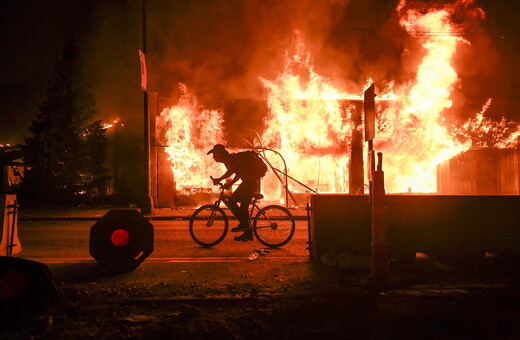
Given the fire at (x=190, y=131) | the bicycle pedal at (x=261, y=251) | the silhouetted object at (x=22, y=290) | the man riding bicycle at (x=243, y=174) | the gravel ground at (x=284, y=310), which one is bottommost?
the gravel ground at (x=284, y=310)

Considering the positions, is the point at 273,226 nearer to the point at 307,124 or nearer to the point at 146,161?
the point at 146,161

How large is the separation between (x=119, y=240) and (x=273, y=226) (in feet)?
11.0

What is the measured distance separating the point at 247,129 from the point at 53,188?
508 inches

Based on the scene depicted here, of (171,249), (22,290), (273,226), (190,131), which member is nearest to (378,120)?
(190,131)

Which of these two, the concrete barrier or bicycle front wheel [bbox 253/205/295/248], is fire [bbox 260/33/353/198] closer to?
bicycle front wheel [bbox 253/205/295/248]

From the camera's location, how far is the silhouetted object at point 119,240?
618cm

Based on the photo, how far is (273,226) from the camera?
27.7 ft

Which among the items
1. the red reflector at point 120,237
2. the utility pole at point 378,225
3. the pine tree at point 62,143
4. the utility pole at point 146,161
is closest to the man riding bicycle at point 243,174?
the red reflector at point 120,237

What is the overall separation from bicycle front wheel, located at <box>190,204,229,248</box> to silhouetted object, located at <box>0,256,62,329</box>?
4.32 metres

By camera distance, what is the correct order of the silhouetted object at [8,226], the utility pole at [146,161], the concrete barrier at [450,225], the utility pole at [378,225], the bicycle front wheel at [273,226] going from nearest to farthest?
1. the utility pole at [378,225]
2. the concrete barrier at [450,225]
3. the silhouetted object at [8,226]
4. the bicycle front wheel at [273,226]
5. the utility pole at [146,161]

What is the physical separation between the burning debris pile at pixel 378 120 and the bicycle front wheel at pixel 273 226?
39.9ft

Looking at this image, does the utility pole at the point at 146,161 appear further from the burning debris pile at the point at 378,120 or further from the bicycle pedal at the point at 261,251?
the bicycle pedal at the point at 261,251

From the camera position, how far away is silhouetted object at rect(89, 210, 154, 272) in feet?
20.3

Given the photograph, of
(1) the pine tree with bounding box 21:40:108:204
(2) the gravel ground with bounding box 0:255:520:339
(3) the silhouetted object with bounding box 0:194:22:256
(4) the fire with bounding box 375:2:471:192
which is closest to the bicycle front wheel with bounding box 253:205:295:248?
(2) the gravel ground with bounding box 0:255:520:339
